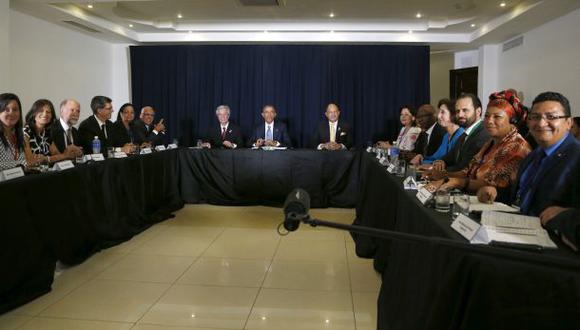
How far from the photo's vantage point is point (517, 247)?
3.89 ft

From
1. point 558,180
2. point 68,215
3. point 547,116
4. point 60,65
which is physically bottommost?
point 68,215

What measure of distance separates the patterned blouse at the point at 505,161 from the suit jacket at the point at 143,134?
391cm

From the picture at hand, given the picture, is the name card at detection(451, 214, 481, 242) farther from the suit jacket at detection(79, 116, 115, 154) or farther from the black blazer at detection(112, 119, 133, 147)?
the black blazer at detection(112, 119, 133, 147)

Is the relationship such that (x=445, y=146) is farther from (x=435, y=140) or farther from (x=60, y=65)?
(x=60, y=65)

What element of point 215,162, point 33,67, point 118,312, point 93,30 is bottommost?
point 118,312

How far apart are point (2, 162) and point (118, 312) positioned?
1291 mm

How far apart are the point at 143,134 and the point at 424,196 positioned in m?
3.93

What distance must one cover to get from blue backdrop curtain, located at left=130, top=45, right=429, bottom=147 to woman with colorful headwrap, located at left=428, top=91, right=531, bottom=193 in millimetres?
5025

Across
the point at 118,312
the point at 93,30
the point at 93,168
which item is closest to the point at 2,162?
the point at 93,168

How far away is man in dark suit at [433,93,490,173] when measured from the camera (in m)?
2.62

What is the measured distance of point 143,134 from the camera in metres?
5.05

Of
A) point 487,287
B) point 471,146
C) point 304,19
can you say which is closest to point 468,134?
point 471,146

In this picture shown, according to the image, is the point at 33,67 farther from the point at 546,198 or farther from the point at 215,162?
the point at 546,198

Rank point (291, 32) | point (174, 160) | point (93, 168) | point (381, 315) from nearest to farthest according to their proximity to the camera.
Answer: point (381, 315)
point (93, 168)
point (174, 160)
point (291, 32)
